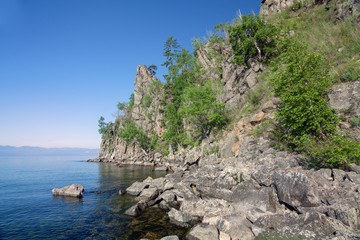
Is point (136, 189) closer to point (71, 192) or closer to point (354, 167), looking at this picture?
point (71, 192)

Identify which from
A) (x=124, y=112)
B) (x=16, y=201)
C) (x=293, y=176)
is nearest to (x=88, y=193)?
(x=16, y=201)

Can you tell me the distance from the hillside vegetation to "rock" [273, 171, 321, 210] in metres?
2.58

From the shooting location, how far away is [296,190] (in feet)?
35.5

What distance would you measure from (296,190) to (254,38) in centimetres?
3312

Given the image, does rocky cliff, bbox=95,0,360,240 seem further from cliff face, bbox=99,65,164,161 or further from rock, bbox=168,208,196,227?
cliff face, bbox=99,65,164,161

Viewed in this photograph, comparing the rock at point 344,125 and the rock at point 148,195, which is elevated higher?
the rock at point 344,125

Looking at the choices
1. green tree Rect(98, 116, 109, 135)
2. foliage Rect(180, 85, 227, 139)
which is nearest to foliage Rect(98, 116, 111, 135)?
green tree Rect(98, 116, 109, 135)

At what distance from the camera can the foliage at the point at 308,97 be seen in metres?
13.5

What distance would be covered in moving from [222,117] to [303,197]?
2710cm

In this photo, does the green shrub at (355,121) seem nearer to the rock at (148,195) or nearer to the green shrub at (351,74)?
the green shrub at (351,74)

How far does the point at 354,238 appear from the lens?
7.27 meters

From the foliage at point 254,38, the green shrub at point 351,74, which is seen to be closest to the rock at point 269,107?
the green shrub at point 351,74

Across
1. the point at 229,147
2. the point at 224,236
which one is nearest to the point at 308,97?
the point at 224,236

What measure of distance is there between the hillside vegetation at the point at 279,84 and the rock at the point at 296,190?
2.58 m
